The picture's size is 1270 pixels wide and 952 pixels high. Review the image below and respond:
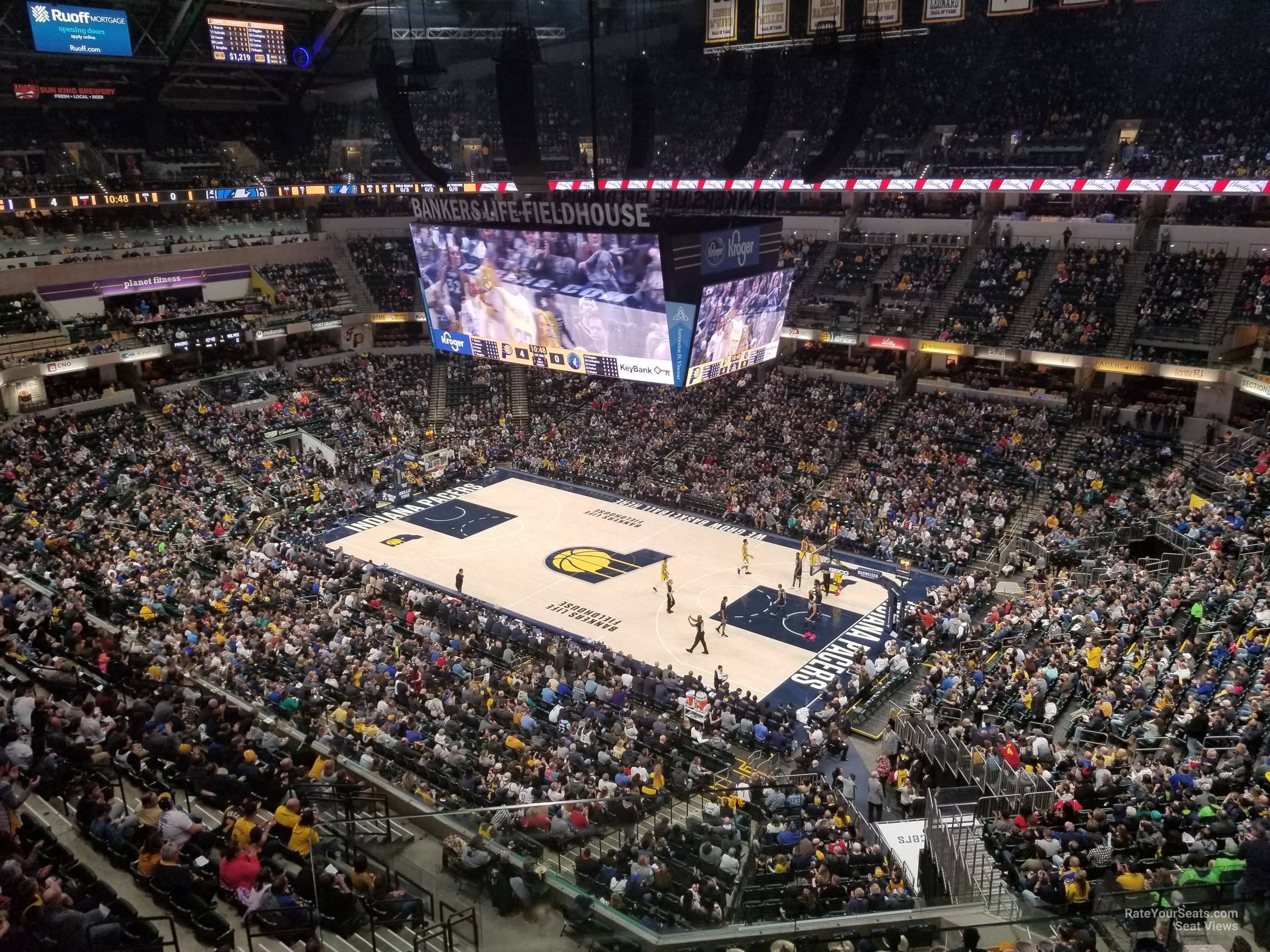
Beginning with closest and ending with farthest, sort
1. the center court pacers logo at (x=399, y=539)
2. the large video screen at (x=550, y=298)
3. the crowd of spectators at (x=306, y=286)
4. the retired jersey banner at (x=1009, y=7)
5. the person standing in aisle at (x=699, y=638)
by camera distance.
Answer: the large video screen at (x=550, y=298) → the person standing in aisle at (x=699, y=638) → the retired jersey banner at (x=1009, y=7) → the center court pacers logo at (x=399, y=539) → the crowd of spectators at (x=306, y=286)

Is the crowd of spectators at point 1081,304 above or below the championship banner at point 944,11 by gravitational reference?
below

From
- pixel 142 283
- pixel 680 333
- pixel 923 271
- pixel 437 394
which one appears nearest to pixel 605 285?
pixel 680 333

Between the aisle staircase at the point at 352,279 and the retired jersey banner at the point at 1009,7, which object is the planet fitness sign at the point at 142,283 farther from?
the retired jersey banner at the point at 1009,7

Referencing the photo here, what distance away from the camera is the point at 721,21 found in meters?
25.4

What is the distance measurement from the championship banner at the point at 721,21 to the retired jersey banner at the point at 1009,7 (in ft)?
21.3

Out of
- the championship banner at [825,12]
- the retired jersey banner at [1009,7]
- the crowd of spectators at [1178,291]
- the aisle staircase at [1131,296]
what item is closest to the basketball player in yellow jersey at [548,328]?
the championship banner at [825,12]

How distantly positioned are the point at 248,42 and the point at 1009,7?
27188mm

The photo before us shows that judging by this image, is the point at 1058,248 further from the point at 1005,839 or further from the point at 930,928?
the point at 930,928

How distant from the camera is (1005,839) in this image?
34.6 feet

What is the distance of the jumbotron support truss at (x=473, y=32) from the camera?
40.1m

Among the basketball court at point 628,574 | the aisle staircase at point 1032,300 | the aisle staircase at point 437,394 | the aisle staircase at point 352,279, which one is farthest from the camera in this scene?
the aisle staircase at point 352,279

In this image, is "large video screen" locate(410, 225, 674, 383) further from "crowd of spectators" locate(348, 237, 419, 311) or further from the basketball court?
"crowd of spectators" locate(348, 237, 419, 311)

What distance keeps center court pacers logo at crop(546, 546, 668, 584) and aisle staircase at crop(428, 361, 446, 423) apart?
11.7 m

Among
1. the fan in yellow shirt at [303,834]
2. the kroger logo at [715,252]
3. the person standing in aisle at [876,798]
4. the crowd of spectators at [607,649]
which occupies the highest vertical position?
the kroger logo at [715,252]
